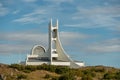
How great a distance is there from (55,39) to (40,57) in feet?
17.1

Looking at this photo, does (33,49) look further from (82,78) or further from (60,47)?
(82,78)

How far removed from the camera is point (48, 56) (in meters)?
90.8

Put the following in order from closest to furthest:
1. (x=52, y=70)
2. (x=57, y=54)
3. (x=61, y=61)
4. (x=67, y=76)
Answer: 1. (x=67, y=76)
2. (x=52, y=70)
3. (x=61, y=61)
4. (x=57, y=54)

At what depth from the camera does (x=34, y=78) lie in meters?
41.8

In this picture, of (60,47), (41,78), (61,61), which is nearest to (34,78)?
A: (41,78)

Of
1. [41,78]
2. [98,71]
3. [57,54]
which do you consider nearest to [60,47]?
[57,54]

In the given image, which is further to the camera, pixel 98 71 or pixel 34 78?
pixel 98 71

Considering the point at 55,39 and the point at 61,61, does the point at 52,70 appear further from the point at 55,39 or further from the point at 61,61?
the point at 55,39

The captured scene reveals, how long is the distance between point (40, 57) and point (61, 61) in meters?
7.45

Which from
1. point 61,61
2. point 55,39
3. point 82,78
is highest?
point 55,39

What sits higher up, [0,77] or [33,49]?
[33,49]

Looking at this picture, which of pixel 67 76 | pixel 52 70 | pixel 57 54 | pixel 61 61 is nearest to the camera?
pixel 67 76

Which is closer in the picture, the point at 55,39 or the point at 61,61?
the point at 61,61

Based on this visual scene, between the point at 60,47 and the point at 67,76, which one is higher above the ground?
the point at 60,47
